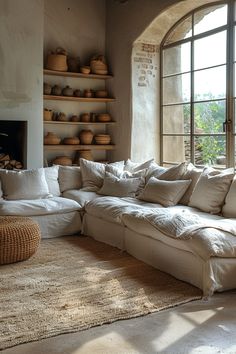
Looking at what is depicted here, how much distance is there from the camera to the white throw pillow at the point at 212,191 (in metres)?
4.36

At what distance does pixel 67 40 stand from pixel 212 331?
17.9ft

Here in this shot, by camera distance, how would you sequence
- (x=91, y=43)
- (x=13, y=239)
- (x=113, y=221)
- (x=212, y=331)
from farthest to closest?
(x=91, y=43), (x=113, y=221), (x=13, y=239), (x=212, y=331)

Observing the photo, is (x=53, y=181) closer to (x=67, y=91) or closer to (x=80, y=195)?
(x=80, y=195)

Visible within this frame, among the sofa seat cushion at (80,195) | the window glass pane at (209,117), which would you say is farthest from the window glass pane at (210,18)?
the sofa seat cushion at (80,195)

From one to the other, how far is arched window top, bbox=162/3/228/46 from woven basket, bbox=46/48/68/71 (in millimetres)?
1562

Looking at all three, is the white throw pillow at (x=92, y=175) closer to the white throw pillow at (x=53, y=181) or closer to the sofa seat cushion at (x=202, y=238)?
the white throw pillow at (x=53, y=181)

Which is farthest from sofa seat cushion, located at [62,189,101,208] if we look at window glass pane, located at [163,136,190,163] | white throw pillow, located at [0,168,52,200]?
window glass pane, located at [163,136,190,163]

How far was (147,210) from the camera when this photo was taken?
166 inches

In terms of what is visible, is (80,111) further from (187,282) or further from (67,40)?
(187,282)

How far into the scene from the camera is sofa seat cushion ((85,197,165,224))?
4516 mm

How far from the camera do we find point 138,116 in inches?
260

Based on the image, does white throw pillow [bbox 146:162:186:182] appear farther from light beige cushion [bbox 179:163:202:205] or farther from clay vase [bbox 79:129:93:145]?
clay vase [bbox 79:129:93:145]

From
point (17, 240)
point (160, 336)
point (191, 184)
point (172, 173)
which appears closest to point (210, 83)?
point (172, 173)

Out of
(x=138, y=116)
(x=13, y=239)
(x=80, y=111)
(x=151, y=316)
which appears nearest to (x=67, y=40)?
(x=80, y=111)
